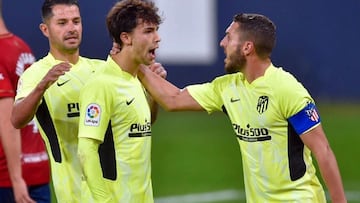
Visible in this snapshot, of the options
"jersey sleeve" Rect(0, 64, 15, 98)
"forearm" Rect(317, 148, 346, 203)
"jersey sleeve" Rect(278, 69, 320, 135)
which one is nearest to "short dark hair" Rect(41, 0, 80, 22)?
"jersey sleeve" Rect(0, 64, 15, 98)

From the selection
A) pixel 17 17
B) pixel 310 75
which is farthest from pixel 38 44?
pixel 310 75

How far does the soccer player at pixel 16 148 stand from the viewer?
27.6ft

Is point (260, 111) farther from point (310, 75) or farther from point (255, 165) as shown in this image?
point (310, 75)

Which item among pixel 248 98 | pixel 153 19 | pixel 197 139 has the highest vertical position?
pixel 153 19

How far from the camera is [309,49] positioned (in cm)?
2266

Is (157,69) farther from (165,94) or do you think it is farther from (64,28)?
(64,28)

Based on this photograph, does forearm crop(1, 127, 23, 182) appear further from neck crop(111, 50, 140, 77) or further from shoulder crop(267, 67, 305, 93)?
shoulder crop(267, 67, 305, 93)

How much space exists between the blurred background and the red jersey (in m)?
7.42

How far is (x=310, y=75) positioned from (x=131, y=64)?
49.9ft

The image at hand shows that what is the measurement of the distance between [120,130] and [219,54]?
1474 centimetres

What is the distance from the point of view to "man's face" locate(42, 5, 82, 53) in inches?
316

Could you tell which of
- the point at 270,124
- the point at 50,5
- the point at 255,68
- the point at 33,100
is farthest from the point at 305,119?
the point at 50,5

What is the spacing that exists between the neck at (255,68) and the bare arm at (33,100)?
1256 millimetres

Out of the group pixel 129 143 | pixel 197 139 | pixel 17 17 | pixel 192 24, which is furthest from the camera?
pixel 192 24
